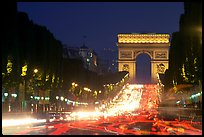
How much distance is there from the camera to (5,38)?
4553 centimetres

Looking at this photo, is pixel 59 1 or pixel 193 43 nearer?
pixel 59 1

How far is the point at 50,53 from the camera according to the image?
70312 millimetres

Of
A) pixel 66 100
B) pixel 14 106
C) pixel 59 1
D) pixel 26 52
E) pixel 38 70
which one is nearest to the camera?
pixel 59 1

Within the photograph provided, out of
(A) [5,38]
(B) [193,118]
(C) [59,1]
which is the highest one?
(A) [5,38]

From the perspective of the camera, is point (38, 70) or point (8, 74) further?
point (38, 70)

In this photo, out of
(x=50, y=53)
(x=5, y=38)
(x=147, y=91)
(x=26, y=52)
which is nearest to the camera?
Answer: (x=5, y=38)

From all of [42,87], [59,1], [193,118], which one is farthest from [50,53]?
[59,1]

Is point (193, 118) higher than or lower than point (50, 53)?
lower

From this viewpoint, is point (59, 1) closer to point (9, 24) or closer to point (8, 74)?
point (9, 24)

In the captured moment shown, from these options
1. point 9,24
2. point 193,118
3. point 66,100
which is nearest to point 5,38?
point 9,24

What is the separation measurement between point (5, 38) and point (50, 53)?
24826 millimetres

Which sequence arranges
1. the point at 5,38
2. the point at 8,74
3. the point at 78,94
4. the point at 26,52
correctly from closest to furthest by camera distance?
1. the point at 5,38
2. the point at 8,74
3. the point at 26,52
4. the point at 78,94

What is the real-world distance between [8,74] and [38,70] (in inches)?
569

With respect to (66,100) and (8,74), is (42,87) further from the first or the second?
(66,100)
